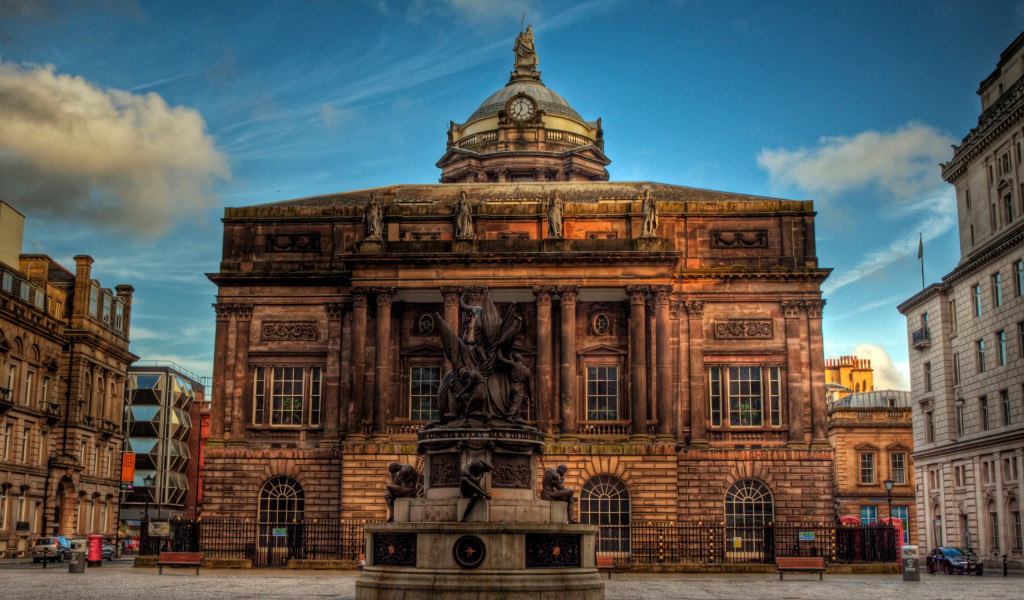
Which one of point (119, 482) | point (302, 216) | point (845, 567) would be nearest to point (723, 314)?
point (845, 567)

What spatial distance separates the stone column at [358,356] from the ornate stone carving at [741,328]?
15980 mm

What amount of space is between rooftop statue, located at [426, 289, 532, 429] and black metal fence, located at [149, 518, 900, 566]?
2157 cm

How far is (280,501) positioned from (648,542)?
1712 centimetres

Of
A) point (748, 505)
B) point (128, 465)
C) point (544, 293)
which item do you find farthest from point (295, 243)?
point (128, 465)

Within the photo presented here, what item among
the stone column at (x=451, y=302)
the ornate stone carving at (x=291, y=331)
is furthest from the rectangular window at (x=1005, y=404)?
the ornate stone carving at (x=291, y=331)

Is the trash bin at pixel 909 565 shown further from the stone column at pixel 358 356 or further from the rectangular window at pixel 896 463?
the rectangular window at pixel 896 463

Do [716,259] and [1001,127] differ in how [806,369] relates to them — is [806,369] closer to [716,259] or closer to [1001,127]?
[716,259]

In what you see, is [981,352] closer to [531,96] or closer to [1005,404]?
[1005,404]

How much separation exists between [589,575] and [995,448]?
3904cm

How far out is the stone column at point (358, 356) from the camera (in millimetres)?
48250

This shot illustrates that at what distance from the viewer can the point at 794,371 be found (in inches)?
1953

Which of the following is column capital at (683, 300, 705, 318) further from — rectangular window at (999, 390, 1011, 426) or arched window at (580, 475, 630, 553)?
rectangular window at (999, 390, 1011, 426)

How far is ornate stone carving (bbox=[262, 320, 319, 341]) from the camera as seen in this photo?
51469 mm

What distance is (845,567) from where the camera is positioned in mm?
42250
